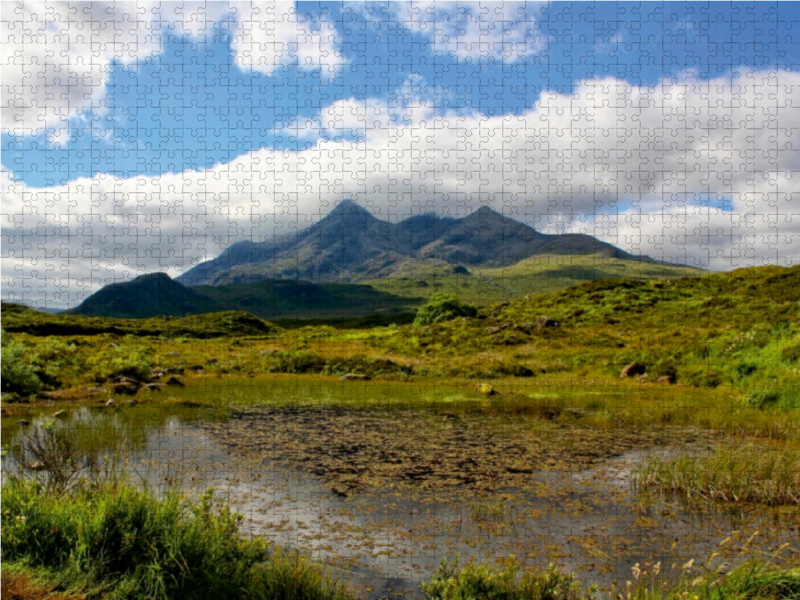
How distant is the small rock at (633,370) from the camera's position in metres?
41.2

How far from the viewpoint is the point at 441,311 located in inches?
3066

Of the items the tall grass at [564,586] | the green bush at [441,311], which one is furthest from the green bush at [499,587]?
the green bush at [441,311]

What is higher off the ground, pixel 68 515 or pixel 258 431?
pixel 68 515

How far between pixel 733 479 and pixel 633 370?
26.9m

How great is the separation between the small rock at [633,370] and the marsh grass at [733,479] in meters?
24.6

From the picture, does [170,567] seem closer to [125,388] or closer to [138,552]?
[138,552]

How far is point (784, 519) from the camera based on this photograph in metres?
13.9

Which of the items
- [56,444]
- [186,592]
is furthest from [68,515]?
[56,444]

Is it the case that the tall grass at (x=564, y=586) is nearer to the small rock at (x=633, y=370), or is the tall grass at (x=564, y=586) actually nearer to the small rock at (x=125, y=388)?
the small rock at (x=125, y=388)

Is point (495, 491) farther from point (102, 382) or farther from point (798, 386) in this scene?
point (102, 382)

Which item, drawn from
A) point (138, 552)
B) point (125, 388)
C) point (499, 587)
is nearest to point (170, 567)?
point (138, 552)

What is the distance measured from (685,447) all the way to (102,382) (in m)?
32.4

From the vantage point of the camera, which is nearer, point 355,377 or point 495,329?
point 355,377

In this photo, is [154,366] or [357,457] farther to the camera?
[154,366]
